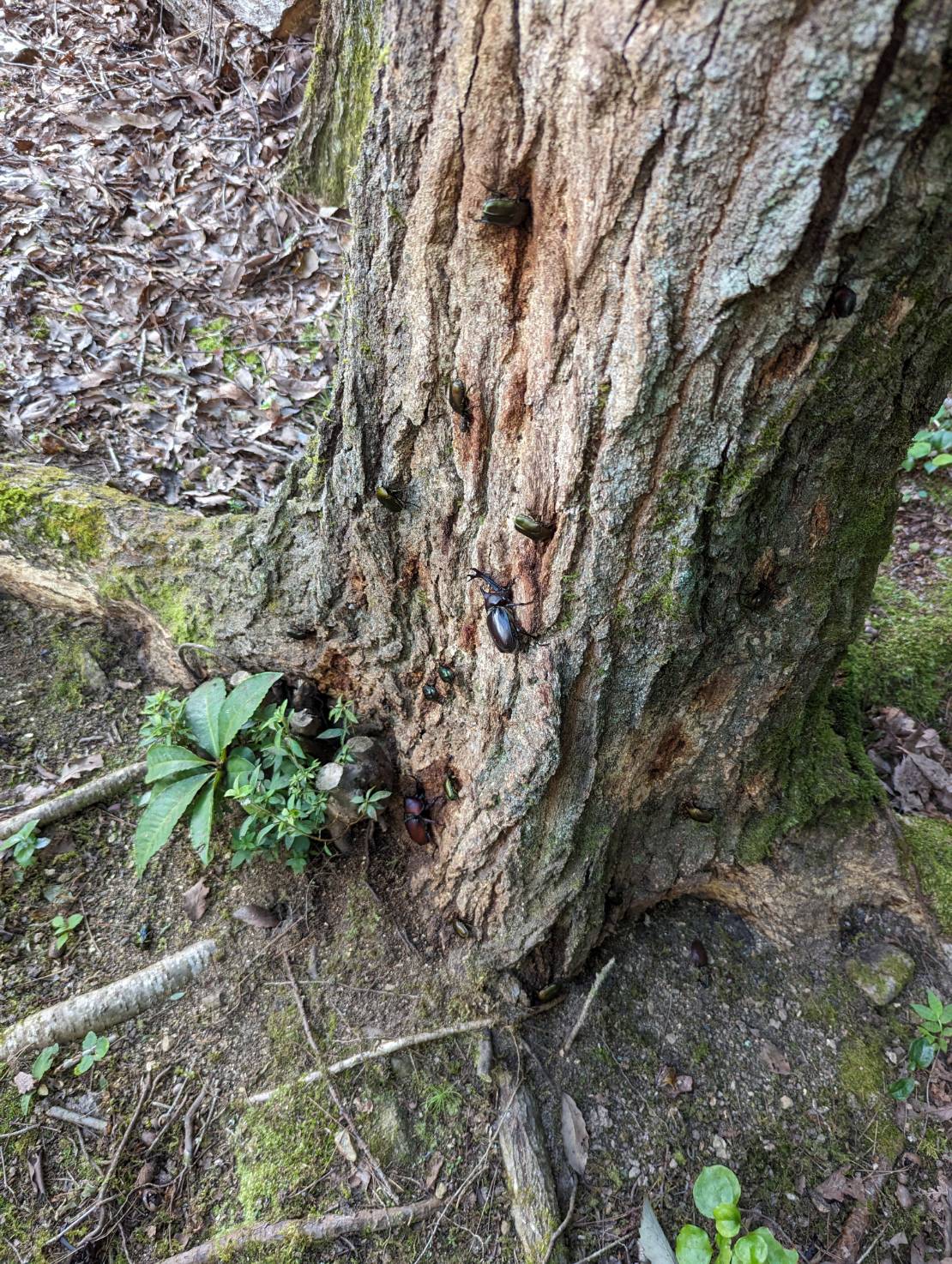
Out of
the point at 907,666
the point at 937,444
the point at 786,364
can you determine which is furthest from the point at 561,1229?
the point at 937,444

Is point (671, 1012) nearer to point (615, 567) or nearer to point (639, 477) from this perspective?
point (615, 567)

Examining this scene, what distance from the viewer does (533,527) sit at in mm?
2139

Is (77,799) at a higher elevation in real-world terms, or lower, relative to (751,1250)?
higher

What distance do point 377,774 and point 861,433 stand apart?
2.38 meters

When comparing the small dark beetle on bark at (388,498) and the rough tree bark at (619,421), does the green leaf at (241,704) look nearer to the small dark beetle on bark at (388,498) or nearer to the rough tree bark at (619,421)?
the rough tree bark at (619,421)

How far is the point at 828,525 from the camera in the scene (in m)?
2.14

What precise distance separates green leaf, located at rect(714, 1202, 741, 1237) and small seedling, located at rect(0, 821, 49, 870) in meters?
3.31

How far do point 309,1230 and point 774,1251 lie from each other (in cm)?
162

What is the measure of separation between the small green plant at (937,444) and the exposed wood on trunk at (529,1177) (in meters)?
4.93

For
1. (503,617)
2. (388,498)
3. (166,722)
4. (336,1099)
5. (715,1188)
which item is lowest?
(336,1099)

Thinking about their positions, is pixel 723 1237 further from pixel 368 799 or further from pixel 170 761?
pixel 170 761

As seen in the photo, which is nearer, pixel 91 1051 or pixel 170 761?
pixel 91 1051

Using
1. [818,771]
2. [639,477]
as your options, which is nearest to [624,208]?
[639,477]

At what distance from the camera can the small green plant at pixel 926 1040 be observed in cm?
287
